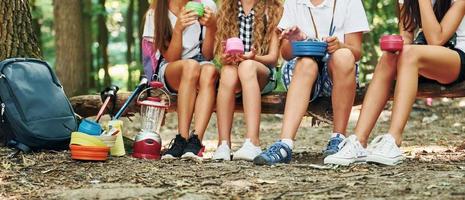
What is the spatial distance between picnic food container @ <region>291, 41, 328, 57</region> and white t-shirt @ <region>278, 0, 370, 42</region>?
41 cm

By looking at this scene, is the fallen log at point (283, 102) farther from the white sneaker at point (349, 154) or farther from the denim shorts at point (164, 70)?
the white sneaker at point (349, 154)

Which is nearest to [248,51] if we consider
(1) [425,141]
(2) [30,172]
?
(2) [30,172]

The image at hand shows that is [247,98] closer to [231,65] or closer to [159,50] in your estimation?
[231,65]

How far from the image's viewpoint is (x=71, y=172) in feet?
14.0

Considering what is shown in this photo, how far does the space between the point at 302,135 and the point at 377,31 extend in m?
5.93

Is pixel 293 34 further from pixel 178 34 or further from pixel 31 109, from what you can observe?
pixel 31 109

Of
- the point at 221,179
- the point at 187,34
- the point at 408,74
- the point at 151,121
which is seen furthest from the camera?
the point at 187,34

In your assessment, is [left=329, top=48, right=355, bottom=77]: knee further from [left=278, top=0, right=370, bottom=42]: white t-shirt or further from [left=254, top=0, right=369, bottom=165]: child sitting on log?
[left=278, top=0, right=370, bottom=42]: white t-shirt

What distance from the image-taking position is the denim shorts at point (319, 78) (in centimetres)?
483

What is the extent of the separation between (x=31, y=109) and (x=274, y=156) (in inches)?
66.3

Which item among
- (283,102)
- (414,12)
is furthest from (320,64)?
(414,12)

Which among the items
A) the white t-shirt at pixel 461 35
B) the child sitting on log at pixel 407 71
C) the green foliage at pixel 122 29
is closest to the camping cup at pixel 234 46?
the child sitting on log at pixel 407 71

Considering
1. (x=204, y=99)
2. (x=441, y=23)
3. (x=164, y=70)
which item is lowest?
(x=204, y=99)

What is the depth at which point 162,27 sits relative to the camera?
5.23 meters
